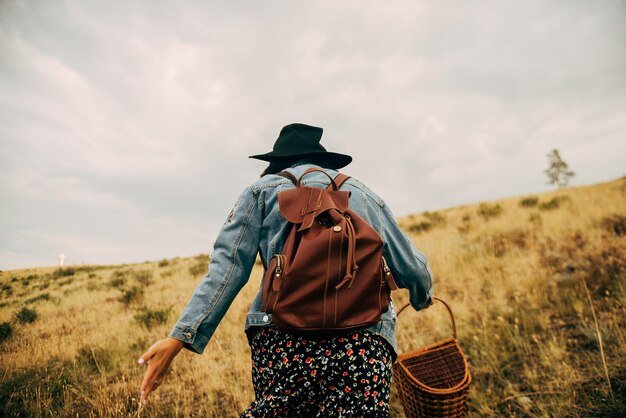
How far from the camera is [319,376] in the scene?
4.15ft

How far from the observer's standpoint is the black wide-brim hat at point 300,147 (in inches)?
71.3

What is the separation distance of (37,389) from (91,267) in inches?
641

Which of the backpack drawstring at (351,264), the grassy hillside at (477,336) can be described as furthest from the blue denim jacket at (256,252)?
the grassy hillside at (477,336)

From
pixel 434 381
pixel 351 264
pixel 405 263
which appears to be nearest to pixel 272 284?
pixel 351 264

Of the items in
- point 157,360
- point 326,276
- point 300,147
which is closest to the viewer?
point 326,276

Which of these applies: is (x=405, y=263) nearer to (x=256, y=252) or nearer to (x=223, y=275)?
(x=256, y=252)

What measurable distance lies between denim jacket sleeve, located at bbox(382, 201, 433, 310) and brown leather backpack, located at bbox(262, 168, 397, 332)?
9.5 inches

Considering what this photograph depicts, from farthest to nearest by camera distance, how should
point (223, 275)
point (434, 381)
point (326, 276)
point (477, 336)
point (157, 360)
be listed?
point (477, 336)
point (434, 381)
point (223, 275)
point (157, 360)
point (326, 276)

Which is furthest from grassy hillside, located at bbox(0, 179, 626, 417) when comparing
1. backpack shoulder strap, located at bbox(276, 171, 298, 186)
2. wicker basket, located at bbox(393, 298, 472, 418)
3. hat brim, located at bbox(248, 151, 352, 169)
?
backpack shoulder strap, located at bbox(276, 171, 298, 186)

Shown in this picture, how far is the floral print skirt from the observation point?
1.25 metres

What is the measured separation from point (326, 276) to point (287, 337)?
33 cm

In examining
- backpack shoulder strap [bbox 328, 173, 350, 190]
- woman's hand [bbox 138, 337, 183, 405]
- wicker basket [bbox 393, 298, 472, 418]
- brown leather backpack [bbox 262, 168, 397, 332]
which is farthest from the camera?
wicker basket [bbox 393, 298, 472, 418]

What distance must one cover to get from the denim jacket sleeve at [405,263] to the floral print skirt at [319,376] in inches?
14.5

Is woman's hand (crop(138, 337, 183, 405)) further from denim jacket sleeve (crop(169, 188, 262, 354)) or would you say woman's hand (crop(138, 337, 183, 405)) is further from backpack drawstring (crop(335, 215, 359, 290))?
backpack drawstring (crop(335, 215, 359, 290))
